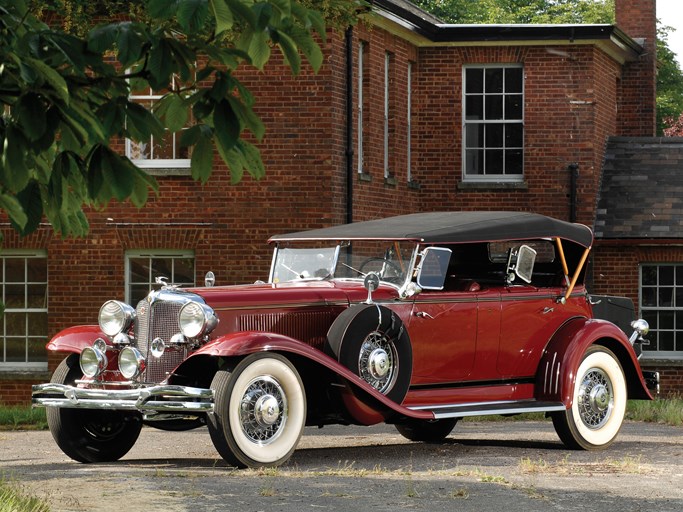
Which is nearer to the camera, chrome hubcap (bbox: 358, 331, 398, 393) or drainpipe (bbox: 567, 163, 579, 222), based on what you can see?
chrome hubcap (bbox: 358, 331, 398, 393)

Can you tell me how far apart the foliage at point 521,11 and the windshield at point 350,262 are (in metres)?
30.7

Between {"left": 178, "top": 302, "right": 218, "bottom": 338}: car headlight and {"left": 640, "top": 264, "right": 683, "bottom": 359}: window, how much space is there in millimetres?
14253

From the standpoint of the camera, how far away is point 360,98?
67.7 feet

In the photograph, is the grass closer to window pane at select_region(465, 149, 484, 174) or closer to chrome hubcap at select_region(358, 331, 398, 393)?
chrome hubcap at select_region(358, 331, 398, 393)

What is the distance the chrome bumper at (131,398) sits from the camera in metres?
9.71

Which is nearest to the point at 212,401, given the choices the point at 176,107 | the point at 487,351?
the point at 487,351

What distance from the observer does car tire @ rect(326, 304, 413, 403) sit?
10.5 metres

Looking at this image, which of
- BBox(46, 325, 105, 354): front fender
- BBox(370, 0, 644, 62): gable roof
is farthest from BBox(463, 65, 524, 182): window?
BBox(46, 325, 105, 354): front fender

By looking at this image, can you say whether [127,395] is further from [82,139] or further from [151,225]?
[151,225]

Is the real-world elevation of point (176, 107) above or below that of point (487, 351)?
above

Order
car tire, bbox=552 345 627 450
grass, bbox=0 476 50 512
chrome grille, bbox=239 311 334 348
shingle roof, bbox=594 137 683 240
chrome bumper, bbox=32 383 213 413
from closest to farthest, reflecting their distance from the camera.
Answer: grass, bbox=0 476 50 512, chrome bumper, bbox=32 383 213 413, chrome grille, bbox=239 311 334 348, car tire, bbox=552 345 627 450, shingle roof, bbox=594 137 683 240

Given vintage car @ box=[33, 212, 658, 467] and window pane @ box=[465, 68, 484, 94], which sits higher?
window pane @ box=[465, 68, 484, 94]

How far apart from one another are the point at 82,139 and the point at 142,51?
37 cm

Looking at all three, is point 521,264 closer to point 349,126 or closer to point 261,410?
point 261,410
